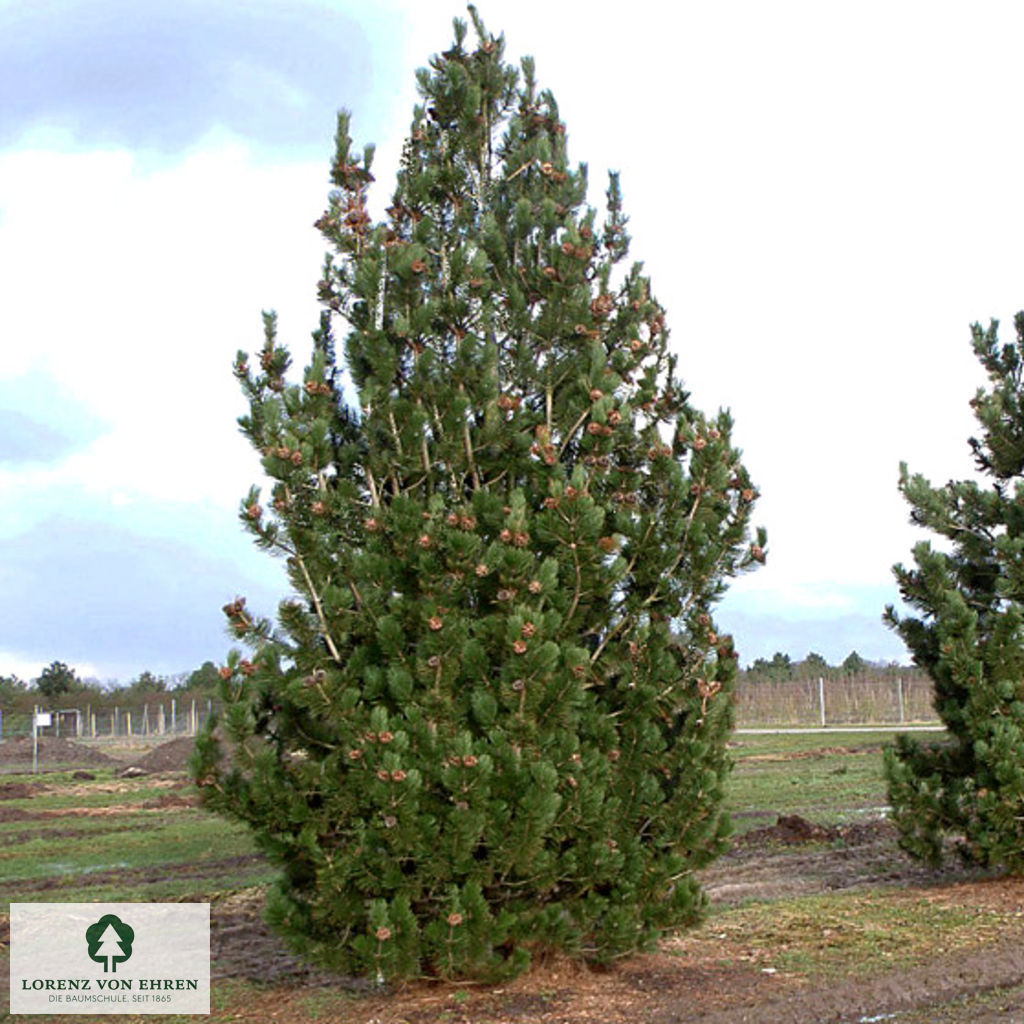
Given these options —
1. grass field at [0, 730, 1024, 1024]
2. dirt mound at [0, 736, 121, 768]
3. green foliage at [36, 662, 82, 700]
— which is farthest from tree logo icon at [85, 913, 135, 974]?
green foliage at [36, 662, 82, 700]

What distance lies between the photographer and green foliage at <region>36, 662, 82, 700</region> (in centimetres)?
7556

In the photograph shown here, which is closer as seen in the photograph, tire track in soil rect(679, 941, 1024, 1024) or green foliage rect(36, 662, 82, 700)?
tire track in soil rect(679, 941, 1024, 1024)

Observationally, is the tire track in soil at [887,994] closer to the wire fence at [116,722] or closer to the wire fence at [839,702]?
the wire fence at [839,702]

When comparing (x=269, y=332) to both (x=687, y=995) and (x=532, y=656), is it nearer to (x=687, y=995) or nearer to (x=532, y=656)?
(x=532, y=656)

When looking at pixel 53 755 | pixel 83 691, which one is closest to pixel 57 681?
pixel 83 691

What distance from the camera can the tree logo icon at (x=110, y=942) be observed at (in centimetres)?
852

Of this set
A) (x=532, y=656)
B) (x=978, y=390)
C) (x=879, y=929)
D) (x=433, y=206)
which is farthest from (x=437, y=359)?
(x=978, y=390)

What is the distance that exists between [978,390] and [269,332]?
7253 mm

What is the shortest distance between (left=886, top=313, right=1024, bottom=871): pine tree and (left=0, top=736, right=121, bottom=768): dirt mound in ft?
126

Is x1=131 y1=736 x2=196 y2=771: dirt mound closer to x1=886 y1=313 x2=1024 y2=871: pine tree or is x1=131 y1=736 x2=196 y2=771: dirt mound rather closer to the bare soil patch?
the bare soil patch

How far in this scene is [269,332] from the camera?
24.5 feet

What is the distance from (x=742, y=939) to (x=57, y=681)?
75.8m

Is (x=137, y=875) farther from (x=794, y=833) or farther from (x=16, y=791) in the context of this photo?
(x=16, y=791)

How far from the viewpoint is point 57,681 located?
76.6 meters
